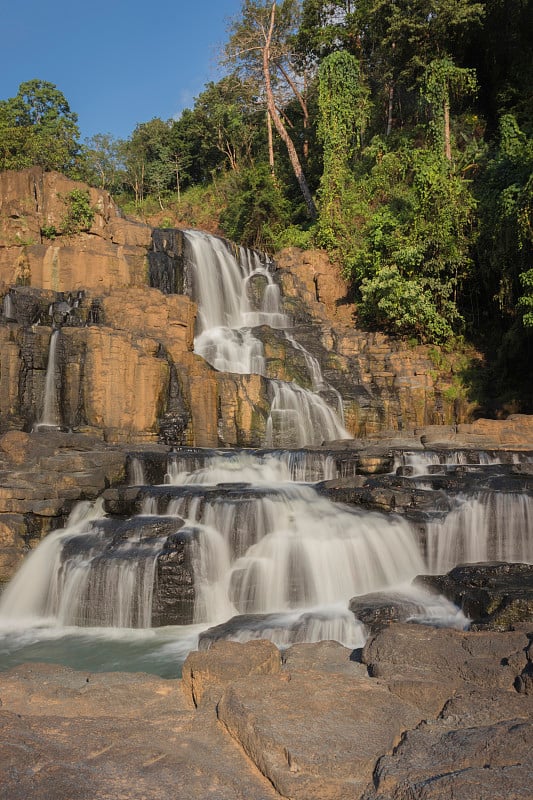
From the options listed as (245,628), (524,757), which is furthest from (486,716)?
(245,628)

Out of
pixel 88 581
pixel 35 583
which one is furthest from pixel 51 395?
pixel 88 581

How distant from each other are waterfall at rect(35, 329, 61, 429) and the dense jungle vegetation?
37.6ft

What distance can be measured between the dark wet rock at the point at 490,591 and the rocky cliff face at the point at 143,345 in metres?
8.44

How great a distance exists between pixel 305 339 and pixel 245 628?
1530 centimetres

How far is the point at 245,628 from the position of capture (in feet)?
27.0

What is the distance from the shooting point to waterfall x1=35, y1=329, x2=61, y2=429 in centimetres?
1605

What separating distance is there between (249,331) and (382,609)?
48.9 ft

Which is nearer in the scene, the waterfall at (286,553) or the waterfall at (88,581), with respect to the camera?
the waterfall at (88,581)

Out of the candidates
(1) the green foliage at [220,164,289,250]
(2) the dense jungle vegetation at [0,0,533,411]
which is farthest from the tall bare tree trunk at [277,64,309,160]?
Result: (1) the green foliage at [220,164,289,250]

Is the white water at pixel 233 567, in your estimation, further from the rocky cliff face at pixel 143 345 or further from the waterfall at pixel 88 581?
the rocky cliff face at pixel 143 345

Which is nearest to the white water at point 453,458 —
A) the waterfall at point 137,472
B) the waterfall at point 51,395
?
the waterfall at point 137,472

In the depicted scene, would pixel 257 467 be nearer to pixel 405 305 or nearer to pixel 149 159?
pixel 405 305

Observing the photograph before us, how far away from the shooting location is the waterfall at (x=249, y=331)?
722 inches

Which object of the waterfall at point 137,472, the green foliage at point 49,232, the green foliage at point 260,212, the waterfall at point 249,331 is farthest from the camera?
the green foliage at point 260,212
